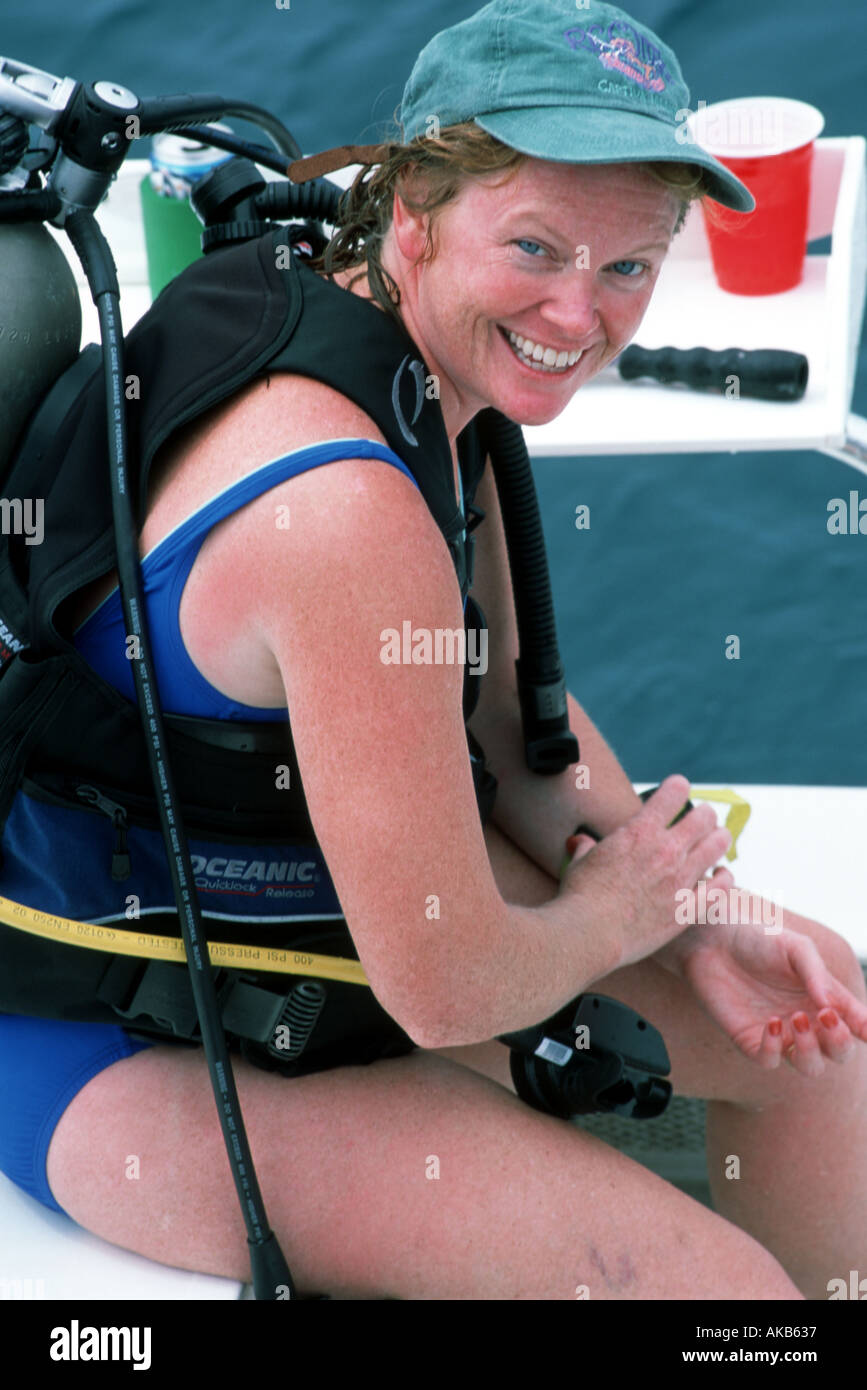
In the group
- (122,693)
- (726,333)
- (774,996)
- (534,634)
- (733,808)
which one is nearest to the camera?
(122,693)

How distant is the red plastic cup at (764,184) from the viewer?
1.87 m

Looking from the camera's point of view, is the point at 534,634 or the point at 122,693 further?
the point at 534,634

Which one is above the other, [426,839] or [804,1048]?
[426,839]

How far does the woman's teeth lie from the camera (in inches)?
43.3

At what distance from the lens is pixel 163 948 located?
1.14 metres

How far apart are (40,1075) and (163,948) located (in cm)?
16

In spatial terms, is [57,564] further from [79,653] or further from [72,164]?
[72,164]

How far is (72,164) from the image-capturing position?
4.08 ft

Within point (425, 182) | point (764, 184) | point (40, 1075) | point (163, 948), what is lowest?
point (40, 1075)

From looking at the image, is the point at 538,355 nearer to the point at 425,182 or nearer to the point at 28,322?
the point at 425,182

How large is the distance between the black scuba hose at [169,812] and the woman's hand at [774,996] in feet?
1.44
